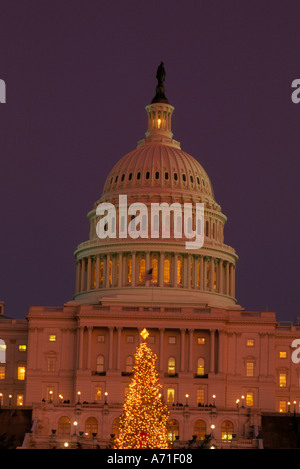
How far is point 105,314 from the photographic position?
156 m

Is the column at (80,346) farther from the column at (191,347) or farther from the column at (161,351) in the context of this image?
the column at (191,347)

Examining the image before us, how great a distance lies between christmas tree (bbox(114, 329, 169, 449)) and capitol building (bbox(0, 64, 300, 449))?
32.8 metres

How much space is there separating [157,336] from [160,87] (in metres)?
46.2

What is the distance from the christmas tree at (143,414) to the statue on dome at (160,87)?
90.2 m

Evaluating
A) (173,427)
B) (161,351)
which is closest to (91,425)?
(173,427)

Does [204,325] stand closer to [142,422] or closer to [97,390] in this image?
[97,390]

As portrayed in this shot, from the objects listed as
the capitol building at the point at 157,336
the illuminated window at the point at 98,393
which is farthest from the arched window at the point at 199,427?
the illuminated window at the point at 98,393

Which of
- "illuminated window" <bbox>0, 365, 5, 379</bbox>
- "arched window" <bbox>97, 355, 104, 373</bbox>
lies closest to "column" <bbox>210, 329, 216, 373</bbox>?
"arched window" <bbox>97, 355, 104, 373</bbox>

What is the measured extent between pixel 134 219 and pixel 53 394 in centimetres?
3138

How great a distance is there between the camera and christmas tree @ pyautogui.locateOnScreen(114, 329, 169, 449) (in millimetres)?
88938

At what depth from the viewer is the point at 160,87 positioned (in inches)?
7367

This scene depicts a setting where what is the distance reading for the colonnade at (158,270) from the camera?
17062 cm
